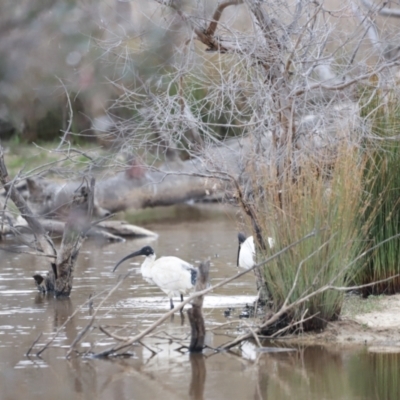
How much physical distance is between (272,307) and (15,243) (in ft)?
25.3

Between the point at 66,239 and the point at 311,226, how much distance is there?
3.14 m

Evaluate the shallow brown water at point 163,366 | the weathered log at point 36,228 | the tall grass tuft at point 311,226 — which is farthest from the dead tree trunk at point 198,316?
the weathered log at point 36,228

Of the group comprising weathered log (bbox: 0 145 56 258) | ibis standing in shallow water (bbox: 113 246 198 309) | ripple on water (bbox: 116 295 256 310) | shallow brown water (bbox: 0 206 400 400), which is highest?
weathered log (bbox: 0 145 56 258)

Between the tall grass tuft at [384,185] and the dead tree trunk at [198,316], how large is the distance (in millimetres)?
1980

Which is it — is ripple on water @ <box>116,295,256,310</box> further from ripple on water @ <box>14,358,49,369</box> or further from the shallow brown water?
ripple on water @ <box>14,358,49,369</box>

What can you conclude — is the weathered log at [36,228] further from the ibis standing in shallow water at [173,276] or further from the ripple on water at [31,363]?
the ripple on water at [31,363]

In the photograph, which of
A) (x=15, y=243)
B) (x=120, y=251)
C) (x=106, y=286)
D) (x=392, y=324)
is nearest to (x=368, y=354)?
(x=392, y=324)

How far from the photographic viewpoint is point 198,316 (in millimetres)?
5945

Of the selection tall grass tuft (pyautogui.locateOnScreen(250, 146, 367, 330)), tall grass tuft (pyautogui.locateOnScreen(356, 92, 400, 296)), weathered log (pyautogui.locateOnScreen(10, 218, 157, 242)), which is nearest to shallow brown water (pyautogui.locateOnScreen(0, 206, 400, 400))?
tall grass tuft (pyautogui.locateOnScreen(250, 146, 367, 330))

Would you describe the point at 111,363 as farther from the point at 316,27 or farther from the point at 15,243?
the point at 15,243

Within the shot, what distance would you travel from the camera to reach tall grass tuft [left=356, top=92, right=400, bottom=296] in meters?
7.41

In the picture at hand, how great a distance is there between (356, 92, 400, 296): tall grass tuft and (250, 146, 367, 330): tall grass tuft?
866 millimetres

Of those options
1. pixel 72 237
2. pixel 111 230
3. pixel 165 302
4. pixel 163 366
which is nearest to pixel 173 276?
pixel 165 302

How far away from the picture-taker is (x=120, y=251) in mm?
12383
